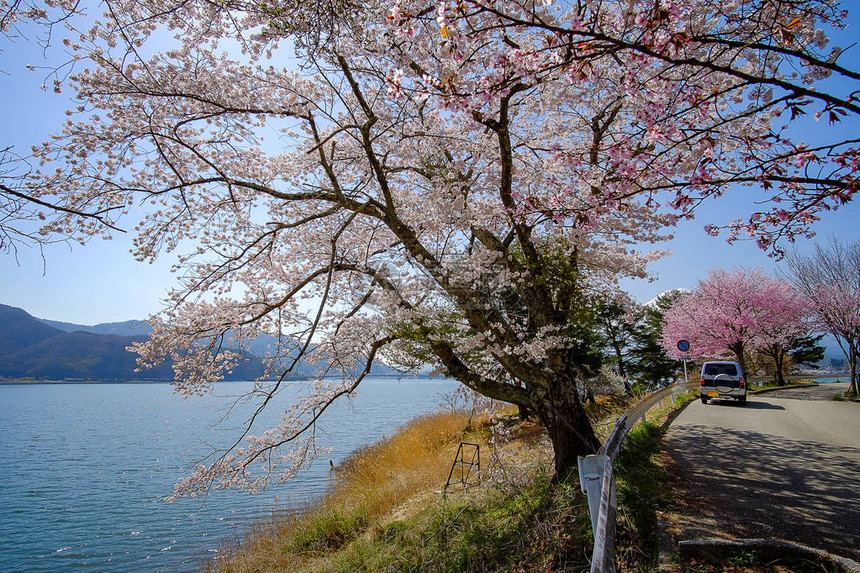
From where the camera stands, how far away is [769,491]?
5629 mm

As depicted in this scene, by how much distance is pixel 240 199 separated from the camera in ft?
24.2

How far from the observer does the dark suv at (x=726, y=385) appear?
1587 centimetres

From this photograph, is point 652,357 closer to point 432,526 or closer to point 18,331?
point 432,526

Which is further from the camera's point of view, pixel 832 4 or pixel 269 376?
pixel 269 376

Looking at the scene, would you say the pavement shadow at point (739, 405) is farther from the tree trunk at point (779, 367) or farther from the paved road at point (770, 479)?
the tree trunk at point (779, 367)

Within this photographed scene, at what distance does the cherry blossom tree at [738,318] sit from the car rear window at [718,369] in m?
11.1

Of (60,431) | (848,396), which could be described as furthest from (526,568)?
(60,431)

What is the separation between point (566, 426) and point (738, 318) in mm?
26167

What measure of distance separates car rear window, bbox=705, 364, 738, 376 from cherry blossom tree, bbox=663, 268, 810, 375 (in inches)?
436

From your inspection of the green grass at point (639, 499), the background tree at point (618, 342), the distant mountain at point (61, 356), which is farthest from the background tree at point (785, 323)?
the distant mountain at point (61, 356)

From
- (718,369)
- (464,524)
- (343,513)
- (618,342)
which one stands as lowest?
(343,513)

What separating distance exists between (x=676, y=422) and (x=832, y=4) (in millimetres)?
11073

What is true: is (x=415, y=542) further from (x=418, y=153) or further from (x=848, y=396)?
(x=848, y=396)

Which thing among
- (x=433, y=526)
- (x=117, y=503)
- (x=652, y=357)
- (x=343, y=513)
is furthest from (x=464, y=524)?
(x=652, y=357)
